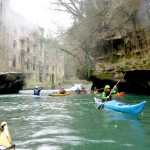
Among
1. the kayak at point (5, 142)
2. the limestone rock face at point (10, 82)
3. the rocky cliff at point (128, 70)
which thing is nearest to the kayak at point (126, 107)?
the kayak at point (5, 142)

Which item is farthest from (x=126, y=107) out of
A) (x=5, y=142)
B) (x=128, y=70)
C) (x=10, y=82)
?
(x=10, y=82)

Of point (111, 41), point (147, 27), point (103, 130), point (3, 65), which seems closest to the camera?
point (103, 130)

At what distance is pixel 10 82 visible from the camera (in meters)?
41.1

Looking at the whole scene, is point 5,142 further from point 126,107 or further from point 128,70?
point 128,70

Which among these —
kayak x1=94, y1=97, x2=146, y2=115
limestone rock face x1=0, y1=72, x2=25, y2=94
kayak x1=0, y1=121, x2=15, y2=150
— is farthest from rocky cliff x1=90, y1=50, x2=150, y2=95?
kayak x1=0, y1=121, x2=15, y2=150

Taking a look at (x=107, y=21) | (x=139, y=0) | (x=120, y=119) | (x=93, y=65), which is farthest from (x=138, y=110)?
(x=93, y=65)

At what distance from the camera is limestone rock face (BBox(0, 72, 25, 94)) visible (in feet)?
132

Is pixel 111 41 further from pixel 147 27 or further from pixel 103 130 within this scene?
pixel 103 130

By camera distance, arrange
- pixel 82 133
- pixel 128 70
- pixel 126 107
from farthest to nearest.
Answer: pixel 128 70 < pixel 126 107 < pixel 82 133

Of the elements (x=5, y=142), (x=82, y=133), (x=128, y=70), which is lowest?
(x=82, y=133)

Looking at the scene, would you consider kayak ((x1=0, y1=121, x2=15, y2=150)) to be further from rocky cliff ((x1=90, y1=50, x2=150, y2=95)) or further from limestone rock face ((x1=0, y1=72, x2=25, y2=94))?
limestone rock face ((x1=0, y1=72, x2=25, y2=94))

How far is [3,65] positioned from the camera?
5000 cm

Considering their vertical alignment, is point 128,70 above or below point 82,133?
above

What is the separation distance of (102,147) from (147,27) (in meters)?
18.3
